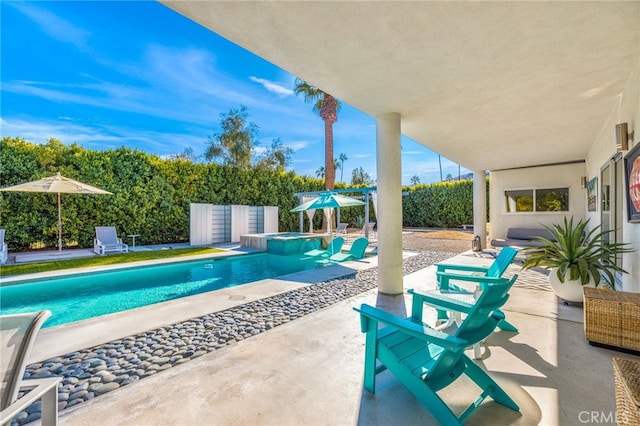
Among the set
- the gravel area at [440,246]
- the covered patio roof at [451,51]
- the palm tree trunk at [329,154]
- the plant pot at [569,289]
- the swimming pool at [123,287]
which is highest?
the palm tree trunk at [329,154]

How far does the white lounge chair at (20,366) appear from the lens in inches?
55.9

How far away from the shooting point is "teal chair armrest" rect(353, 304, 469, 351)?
1.89 meters

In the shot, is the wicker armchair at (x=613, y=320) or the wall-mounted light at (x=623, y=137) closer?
the wicker armchair at (x=613, y=320)

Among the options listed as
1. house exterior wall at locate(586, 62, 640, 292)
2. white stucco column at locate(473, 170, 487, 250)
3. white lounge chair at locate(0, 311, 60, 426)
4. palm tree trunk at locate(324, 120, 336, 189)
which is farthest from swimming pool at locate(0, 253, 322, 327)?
palm tree trunk at locate(324, 120, 336, 189)

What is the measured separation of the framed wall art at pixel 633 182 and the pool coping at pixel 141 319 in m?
5.23

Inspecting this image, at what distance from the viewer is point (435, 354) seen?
7.71ft

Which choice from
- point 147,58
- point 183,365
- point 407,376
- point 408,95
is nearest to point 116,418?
point 183,365

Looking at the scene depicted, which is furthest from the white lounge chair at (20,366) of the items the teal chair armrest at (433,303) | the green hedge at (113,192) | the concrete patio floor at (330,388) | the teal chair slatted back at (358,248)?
the green hedge at (113,192)

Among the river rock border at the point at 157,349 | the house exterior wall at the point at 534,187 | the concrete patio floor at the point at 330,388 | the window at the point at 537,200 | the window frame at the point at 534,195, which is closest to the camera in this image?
the concrete patio floor at the point at 330,388

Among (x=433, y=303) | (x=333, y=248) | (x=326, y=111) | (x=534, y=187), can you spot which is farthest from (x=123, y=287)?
(x=534, y=187)

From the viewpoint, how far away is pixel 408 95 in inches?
182

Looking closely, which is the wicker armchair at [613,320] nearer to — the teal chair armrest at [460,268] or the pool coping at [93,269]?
the teal chair armrest at [460,268]

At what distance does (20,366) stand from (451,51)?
459cm

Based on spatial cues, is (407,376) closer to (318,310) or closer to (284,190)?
(318,310)
